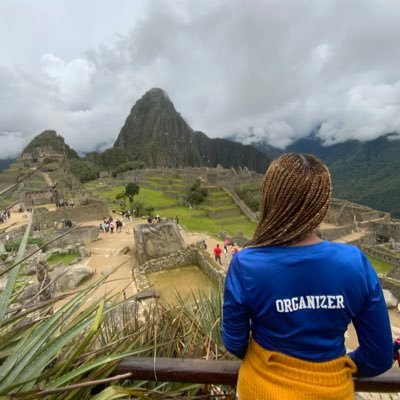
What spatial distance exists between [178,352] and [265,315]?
1.02 m

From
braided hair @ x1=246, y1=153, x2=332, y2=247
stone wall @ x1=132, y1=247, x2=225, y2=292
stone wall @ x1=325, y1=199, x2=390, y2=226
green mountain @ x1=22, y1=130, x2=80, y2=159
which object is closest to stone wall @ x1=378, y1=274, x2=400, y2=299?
stone wall @ x1=132, y1=247, x2=225, y2=292

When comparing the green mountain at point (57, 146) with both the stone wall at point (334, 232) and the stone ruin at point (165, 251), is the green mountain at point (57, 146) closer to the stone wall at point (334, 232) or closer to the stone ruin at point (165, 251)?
the stone wall at point (334, 232)

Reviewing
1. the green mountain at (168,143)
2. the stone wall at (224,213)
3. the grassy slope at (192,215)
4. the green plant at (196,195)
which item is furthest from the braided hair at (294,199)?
the green mountain at (168,143)

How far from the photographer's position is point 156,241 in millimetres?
11969

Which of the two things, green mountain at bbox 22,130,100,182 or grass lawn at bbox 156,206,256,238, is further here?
green mountain at bbox 22,130,100,182

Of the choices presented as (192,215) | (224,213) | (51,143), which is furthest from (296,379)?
(51,143)

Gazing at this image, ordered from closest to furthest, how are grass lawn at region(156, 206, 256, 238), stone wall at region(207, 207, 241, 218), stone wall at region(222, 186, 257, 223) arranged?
1. grass lawn at region(156, 206, 256, 238)
2. stone wall at region(207, 207, 241, 218)
3. stone wall at region(222, 186, 257, 223)

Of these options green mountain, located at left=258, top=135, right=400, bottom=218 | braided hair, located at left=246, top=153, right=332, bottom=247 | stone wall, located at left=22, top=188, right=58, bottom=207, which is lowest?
green mountain, located at left=258, top=135, right=400, bottom=218

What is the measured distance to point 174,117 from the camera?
145875 mm

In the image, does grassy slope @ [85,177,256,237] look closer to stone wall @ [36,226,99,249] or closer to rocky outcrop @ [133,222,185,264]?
stone wall @ [36,226,99,249]

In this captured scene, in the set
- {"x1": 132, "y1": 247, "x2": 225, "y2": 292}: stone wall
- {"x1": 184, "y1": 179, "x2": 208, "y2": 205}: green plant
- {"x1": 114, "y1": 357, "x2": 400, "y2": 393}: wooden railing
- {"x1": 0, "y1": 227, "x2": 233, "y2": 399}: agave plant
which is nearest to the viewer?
{"x1": 0, "y1": 227, "x2": 233, "y2": 399}: agave plant

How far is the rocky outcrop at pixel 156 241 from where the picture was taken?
11.8 metres

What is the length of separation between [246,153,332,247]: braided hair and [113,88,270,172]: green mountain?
378ft

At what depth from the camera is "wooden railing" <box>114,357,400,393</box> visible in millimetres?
1638
